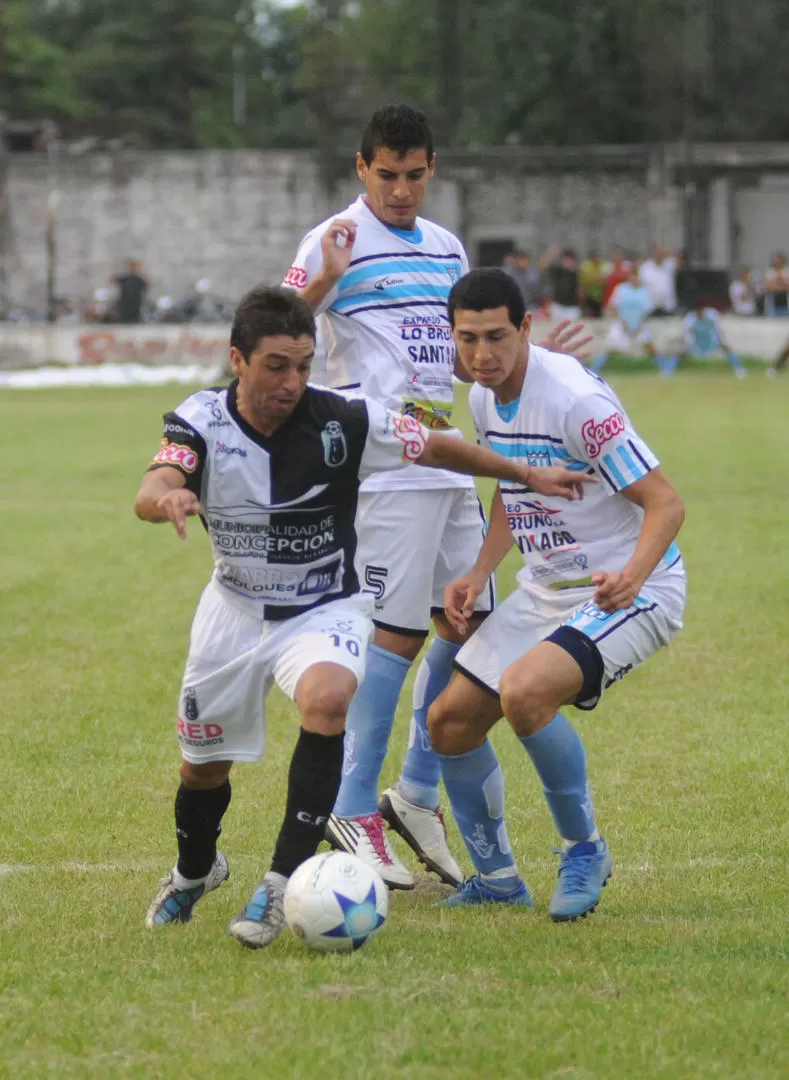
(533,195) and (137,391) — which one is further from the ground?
(533,195)

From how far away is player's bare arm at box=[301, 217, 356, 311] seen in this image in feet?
19.9

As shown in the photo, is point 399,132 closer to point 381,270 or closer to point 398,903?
point 381,270

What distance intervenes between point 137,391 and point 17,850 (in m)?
24.8

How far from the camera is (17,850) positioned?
6.26m

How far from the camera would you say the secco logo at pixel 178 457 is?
4.91 m

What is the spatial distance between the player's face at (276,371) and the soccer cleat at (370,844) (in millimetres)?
1610

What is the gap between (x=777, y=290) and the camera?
35844 millimetres

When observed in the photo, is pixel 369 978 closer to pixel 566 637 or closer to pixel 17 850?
pixel 566 637

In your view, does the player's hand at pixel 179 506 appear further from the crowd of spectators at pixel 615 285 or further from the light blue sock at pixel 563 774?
the crowd of spectators at pixel 615 285

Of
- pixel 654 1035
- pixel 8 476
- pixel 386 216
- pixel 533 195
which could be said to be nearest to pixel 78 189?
pixel 533 195

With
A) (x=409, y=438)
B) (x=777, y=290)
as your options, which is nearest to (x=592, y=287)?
(x=777, y=290)

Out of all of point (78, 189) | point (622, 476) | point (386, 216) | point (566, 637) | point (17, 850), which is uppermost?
point (78, 189)

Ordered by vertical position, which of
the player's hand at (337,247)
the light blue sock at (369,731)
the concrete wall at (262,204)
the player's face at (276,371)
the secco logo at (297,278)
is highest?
the concrete wall at (262,204)

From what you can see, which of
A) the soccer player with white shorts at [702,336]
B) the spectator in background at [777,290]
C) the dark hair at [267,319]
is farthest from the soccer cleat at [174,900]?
the spectator in background at [777,290]
